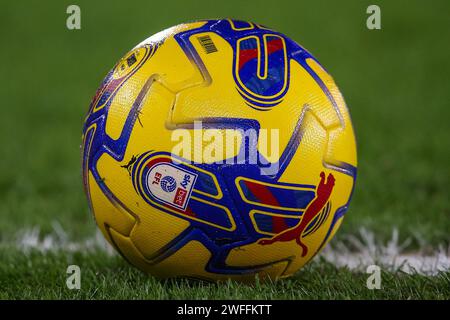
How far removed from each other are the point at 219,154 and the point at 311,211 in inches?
20.8

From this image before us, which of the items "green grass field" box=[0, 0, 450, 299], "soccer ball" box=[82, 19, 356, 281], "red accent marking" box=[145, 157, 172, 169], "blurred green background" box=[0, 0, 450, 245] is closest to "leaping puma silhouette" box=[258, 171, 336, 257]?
"soccer ball" box=[82, 19, 356, 281]

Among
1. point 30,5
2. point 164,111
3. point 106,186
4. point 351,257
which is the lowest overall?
point 351,257

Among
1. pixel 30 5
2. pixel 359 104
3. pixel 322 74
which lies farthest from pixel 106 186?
pixel 30 5

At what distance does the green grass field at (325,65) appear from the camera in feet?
13.0

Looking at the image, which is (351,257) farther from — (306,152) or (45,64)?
(45,64)

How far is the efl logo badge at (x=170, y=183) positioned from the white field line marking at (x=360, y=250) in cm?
129

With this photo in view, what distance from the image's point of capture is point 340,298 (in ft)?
12.0

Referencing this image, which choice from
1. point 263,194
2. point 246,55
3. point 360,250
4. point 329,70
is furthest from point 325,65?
point 263,194

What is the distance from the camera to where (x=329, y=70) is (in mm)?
10422

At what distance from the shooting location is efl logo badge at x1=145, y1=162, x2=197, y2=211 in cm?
345

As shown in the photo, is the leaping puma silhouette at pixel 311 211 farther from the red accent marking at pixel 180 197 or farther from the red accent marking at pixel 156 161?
the red accent marking at pixel 156 161

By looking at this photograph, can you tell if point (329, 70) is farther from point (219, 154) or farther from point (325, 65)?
point (219, 154)

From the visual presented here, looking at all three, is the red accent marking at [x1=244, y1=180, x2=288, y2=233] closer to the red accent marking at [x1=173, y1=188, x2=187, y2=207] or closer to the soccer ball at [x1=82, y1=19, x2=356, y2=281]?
the soccer ball at [x1=82, y1=19, x2=356, y2=281]

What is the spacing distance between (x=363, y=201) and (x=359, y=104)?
10.3ft
